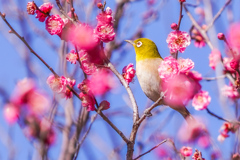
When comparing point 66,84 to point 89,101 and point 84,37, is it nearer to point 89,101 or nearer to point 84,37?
point 89,101

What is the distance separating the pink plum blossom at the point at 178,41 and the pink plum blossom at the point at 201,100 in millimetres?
440

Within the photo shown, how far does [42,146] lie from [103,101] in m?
0.87

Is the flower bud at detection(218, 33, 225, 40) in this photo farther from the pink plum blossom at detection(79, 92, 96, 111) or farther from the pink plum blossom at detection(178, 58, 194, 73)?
the pink plum blossom at detection(79, 92, 96, 111)

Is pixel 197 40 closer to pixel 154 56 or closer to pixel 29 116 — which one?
pixel 154 56

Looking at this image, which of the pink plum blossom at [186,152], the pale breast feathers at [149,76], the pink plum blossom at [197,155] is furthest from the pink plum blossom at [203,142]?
the pale breast feathers at [149,76]

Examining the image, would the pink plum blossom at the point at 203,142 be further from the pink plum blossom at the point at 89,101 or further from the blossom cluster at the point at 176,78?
the pink plum blossom at the point at 89,101

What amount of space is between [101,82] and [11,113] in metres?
0.80

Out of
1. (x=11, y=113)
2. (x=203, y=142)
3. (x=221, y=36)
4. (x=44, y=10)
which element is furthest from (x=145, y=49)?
(x=11, y=113)

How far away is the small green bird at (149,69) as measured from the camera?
4195mm

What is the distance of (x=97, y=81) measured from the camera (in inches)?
108

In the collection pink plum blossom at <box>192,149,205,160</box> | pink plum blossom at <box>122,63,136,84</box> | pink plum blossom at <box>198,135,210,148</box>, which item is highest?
pink plum blossom at <box>122,63,136,84</box>

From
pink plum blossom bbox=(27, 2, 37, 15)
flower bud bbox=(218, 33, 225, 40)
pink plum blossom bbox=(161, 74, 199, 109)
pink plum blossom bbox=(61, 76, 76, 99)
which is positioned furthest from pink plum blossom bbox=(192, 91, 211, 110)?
pink plum blossom bbox=(27, 2, 37, 15)

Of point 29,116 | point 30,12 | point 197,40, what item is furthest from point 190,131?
point 197,40

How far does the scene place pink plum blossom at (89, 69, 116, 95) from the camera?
2697 mm
